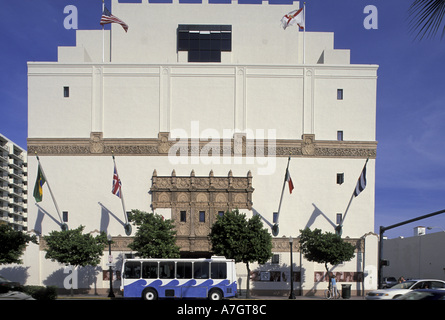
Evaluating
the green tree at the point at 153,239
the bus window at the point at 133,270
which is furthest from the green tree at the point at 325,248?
the bus window at the point at 133,270

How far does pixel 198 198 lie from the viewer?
118 ft

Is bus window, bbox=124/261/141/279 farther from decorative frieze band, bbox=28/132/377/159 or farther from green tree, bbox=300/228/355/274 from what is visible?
green tree, bbox=300/228/355/274

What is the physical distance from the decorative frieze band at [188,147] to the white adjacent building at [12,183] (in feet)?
195

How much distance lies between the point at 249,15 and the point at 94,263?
2747cm

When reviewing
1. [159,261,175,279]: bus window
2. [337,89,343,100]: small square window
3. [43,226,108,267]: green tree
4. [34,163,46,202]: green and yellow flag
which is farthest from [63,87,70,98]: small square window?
[337,89,343,100]: small square window

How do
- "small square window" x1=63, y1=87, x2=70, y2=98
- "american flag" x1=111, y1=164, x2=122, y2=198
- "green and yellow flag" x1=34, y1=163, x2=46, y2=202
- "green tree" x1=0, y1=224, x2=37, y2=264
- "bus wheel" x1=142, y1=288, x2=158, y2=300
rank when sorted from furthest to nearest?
"small square window" x1=63, y1=87, x2=70, y2=98 < "american flag" x1=111, y1=164, x2=122, y2=198 < "green and yellow flag" x1=34, y1=163, x2=46, y2=202 < "green tree" x1=0, y1=224, x2=37, y2=264 < "bus wheel" x1=142, y1=288, x2=158, y2=300

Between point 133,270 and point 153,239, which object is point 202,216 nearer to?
point 153,239

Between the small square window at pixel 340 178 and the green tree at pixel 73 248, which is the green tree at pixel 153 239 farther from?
the small square window at pixel 340 178

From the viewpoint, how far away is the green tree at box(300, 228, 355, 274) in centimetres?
3208

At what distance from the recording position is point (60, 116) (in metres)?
36.9

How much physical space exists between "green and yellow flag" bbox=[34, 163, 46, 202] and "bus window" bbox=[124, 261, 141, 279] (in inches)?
428

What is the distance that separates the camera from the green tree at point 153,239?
99.4ft

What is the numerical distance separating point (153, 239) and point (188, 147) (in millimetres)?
9652
